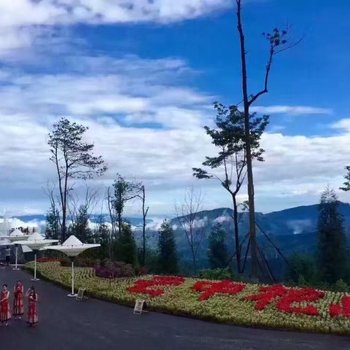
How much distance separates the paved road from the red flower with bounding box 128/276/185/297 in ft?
4.32

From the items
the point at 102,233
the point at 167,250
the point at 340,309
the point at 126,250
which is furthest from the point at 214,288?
the point at 102,233

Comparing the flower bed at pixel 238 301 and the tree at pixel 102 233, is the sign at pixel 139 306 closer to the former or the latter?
the flower bed at pixel 238 301

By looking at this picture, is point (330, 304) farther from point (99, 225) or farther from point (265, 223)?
point (265, 223)

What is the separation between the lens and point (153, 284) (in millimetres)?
18672

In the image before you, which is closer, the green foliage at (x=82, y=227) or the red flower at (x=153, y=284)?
the red flower at (x=153, y=284)

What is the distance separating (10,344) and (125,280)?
8.81m

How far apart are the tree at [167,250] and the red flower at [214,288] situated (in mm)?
19757

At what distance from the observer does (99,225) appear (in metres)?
44.4

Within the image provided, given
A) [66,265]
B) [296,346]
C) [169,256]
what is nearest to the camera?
[296,346]

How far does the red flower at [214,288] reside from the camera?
53.0 feet

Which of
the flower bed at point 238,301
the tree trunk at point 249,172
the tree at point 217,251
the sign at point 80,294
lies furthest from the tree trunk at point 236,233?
the tree at point 217,251

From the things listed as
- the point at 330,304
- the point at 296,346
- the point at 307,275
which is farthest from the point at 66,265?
the point at 296,346

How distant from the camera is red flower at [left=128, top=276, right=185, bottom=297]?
1728cm

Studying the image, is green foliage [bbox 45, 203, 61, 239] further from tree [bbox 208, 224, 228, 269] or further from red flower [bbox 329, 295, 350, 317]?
red flower [bbox 329, 295, 350, 317]
